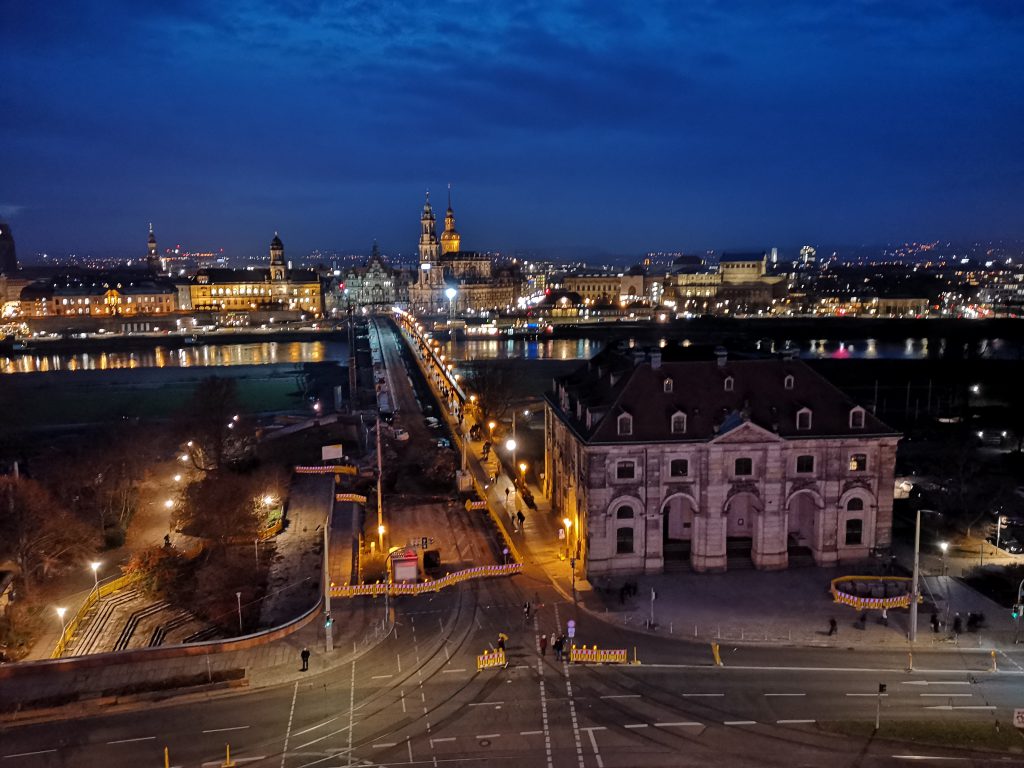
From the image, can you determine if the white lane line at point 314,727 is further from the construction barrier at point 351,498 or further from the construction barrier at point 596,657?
the construction barrier at point 351,498

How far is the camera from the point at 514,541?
152 ft

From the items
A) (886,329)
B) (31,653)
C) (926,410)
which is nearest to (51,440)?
(31,653)

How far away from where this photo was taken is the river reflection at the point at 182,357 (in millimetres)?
148675

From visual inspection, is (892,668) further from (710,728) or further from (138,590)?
(138,590)

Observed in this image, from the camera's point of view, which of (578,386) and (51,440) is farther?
(51,440)

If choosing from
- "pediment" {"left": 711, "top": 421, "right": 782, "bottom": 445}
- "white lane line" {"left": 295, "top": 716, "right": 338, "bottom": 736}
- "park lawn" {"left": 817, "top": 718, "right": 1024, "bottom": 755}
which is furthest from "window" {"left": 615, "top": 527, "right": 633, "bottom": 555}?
"white lane line" {"left": 295, "top": 716, "right": 338, "bottom": 736}

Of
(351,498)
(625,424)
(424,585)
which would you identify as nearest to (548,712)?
(424,585)

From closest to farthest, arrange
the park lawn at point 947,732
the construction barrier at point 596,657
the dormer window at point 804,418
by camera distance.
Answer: the park lawn at point 947,732
the construction barrier at point 596,657
the dormer window at point 804,418

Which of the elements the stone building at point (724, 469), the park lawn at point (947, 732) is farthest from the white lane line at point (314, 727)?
the park lawn at point (947, 732)

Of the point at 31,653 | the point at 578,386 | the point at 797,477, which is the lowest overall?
the point at 31,653

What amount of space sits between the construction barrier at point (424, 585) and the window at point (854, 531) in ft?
58.6

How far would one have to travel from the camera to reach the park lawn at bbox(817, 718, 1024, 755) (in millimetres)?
26281

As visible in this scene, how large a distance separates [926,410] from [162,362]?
133 meters

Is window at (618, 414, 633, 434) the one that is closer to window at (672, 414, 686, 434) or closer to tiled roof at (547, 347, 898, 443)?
tiled roof at (547, 347, 898, 443)
